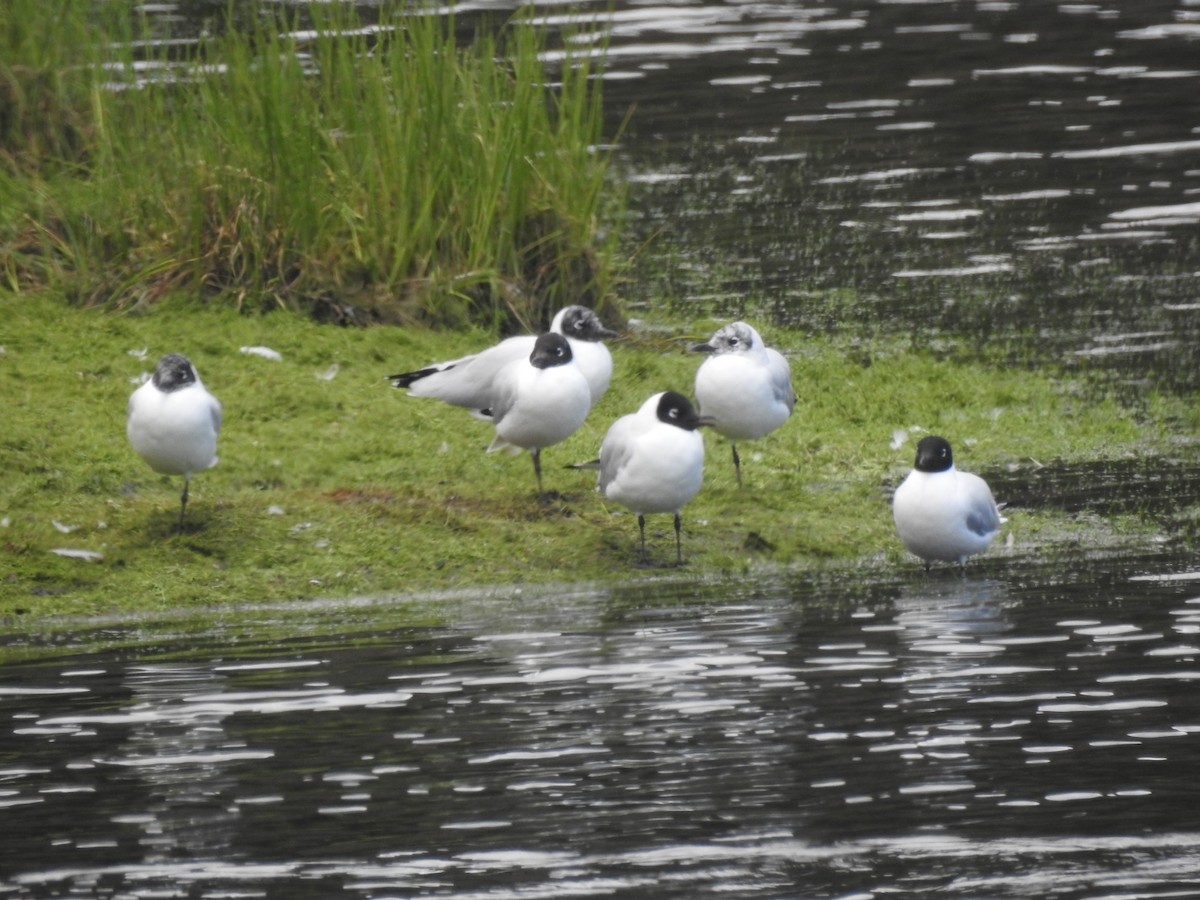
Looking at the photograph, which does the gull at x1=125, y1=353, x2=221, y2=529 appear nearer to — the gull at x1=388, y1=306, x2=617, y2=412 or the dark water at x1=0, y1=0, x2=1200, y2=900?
the dark water at x1=0, y1=0, x2=1200, y2=900

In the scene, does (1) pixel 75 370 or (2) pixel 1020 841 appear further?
(1) pixel 75 370

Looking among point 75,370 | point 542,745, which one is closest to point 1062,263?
point 75,370

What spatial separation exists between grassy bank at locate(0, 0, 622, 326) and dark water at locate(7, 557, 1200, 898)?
179 inches

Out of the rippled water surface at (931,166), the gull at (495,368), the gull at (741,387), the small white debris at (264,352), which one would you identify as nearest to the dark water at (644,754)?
the gull at (741,387)

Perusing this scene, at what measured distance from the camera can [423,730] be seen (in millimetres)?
6359

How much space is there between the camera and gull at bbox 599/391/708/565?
8.79 meters

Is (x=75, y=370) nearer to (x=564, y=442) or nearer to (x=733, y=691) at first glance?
(x=564, y=442)

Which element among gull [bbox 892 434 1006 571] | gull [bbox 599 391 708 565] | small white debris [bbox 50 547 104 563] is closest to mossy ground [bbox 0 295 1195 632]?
small white debris [bbox 50 547 104 563]

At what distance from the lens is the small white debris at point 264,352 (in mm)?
11578

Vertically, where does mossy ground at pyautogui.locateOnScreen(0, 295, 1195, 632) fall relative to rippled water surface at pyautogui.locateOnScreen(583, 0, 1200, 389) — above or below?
below

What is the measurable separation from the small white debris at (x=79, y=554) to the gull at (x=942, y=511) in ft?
11.0

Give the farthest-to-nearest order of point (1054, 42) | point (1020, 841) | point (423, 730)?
point (1054, 42) → point (423, 730) → point (1020, 841)

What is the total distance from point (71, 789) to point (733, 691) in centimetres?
209

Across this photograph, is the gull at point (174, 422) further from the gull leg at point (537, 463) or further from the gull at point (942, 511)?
the gull at point (942, 511)
